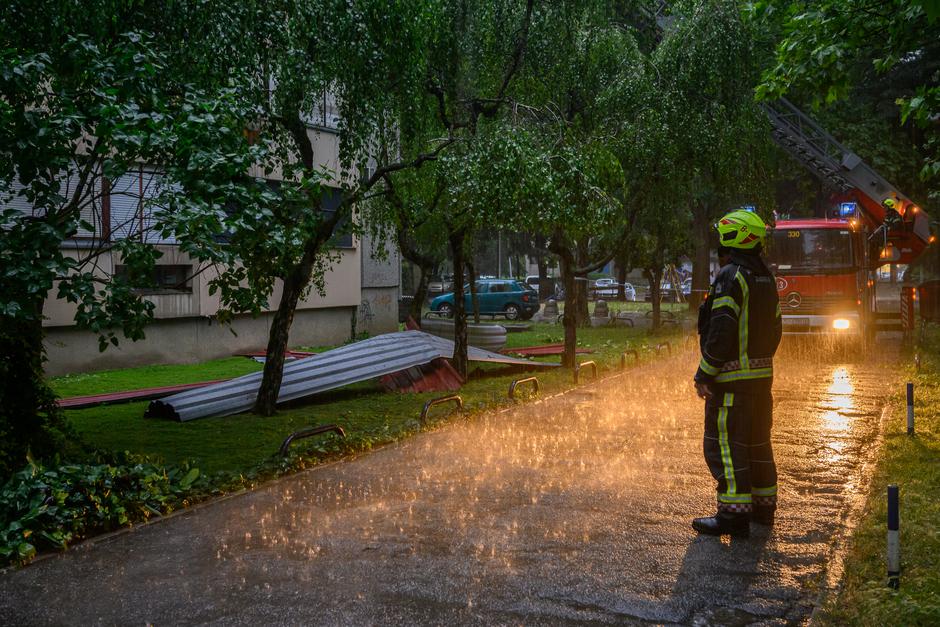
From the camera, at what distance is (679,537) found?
240 inches

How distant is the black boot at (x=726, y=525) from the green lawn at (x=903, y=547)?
66cm

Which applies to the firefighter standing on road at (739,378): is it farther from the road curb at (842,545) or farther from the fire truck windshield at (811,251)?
the fire truck windshield at (811,251)

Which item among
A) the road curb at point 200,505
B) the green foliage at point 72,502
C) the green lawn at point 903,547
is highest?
the green foliage at point 72,502

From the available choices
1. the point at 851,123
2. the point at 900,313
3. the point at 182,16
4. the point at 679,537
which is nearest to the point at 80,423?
the point at 182,16

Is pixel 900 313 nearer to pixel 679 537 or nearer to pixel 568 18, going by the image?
pixel 568 18

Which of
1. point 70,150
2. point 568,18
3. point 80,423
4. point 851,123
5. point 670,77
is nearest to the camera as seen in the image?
point 70,150

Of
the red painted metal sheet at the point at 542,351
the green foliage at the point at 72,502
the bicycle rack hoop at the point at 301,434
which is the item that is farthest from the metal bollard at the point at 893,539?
the red painted metal sheet at the point at 542,351

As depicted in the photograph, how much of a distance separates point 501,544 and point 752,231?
2.68m

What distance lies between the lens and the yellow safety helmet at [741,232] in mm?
6254

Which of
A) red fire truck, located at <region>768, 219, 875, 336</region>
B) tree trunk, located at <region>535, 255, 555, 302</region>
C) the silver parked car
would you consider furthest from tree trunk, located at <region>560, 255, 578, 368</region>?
the silver parked car

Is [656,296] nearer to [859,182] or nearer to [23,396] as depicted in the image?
[859,182]

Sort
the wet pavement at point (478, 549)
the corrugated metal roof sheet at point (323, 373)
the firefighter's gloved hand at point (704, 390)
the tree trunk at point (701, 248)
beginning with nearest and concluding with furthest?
the wet pavement at point (478, 549), the firefighter's gloved hand at point (704, 390), the corrugated metal roof sheet at point (323, 373), the tree trunk at point (701, 248)

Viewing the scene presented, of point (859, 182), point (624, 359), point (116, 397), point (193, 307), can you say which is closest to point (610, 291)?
point (859, 182)

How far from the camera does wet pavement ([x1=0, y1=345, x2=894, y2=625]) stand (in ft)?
15.9
